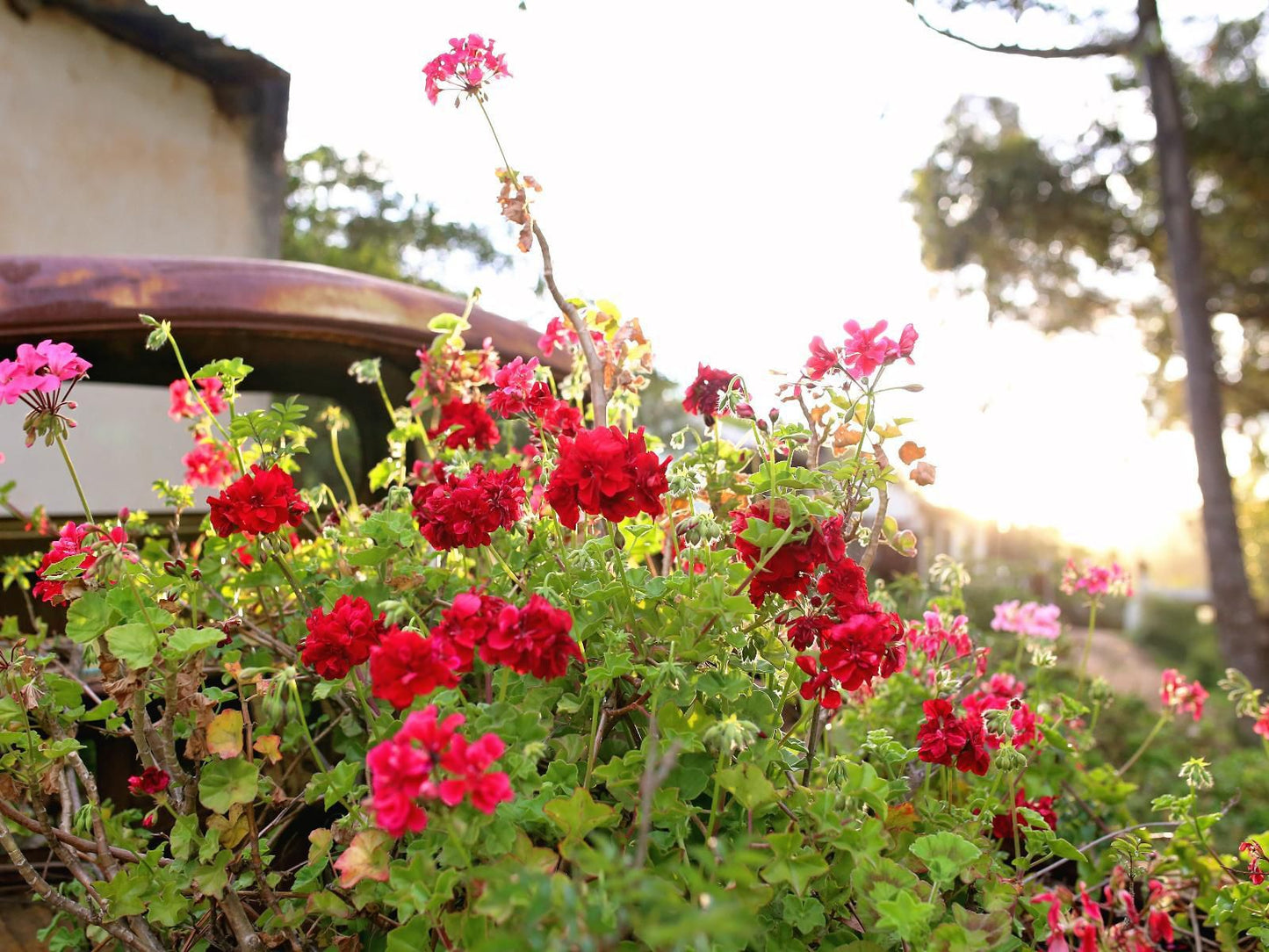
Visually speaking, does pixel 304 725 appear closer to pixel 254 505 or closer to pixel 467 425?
pixel 254 505

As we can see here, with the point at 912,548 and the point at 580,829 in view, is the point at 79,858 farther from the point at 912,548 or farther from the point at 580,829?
the point at 912,548

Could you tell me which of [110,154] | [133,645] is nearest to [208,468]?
[133,645]

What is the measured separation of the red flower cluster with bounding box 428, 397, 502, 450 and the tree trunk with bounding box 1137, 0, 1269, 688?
660 cm

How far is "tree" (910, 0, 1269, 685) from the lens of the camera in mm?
6914

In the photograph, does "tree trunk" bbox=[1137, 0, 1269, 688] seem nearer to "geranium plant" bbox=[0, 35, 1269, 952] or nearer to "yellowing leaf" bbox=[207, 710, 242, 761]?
"geranium plant" bbox=[0, 35, 1269, 952]

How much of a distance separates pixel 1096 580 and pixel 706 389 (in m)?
1.07

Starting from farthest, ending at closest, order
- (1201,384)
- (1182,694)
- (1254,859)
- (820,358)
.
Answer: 1. (1201,384)
2. (1182,694)
3. (1254,859)
4. (820,358)

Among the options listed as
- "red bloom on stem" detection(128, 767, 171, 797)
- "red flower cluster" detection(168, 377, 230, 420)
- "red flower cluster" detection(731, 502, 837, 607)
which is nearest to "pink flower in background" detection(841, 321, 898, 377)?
"red flower cluster" detection(731, 502, 837, 607)

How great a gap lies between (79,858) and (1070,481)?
12.3 m

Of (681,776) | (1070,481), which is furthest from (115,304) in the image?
(1070,481)

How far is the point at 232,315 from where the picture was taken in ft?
5.14

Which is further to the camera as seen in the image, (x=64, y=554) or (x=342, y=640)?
(x=64, y=554)

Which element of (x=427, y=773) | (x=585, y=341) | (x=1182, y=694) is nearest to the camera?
(x=427, y=773)

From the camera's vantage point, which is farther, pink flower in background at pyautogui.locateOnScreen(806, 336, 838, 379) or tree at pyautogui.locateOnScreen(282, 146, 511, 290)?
tree at pyautogui.locateOnScreen(282, 146, 511, 290)
